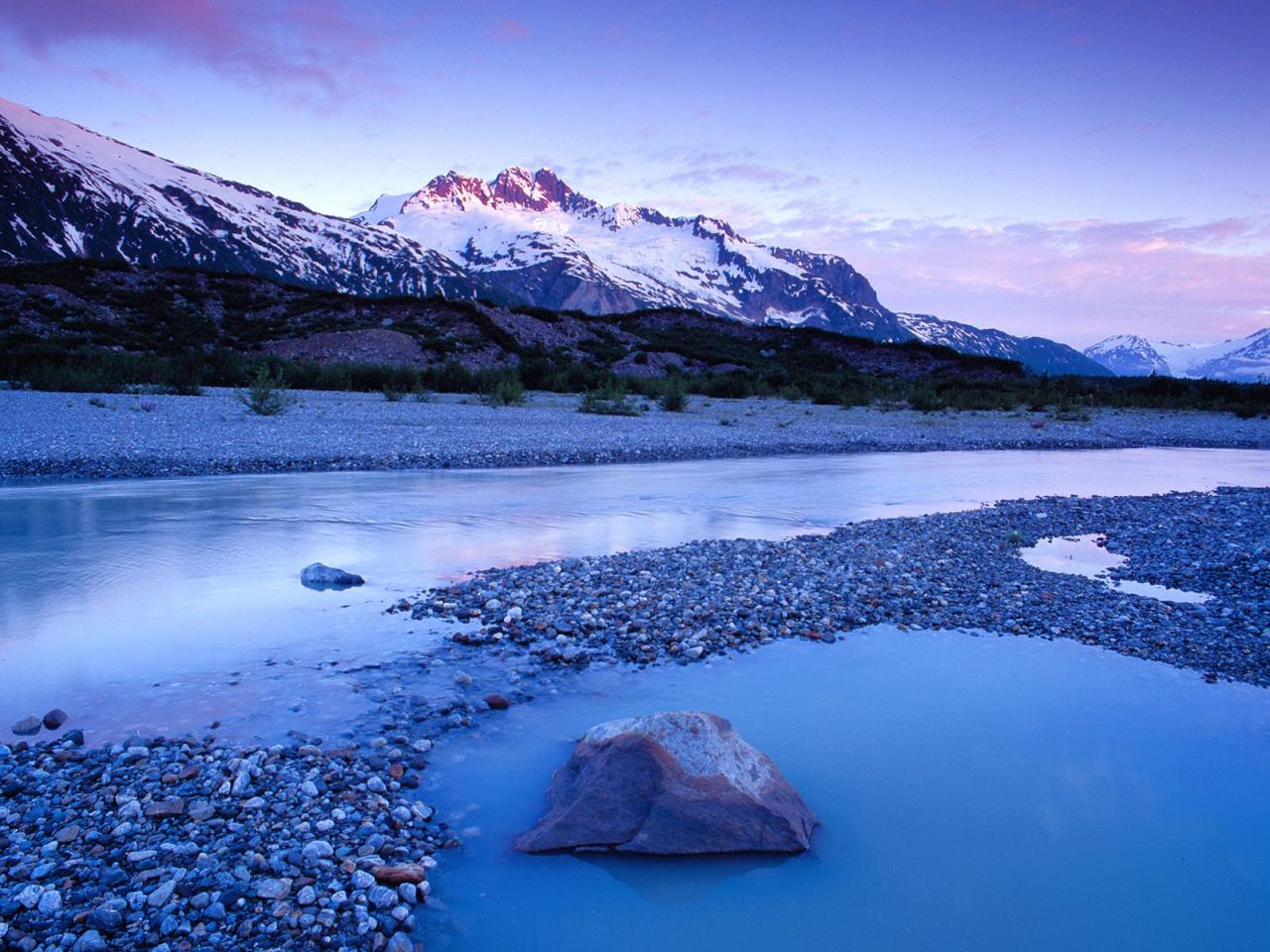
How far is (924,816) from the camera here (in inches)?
161

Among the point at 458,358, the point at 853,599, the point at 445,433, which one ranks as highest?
the point at 458,358

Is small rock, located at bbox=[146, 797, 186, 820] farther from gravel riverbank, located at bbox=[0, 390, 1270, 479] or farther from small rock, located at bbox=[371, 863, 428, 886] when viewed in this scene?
gravel riverbank, located at bbox=[0, 390, 1270, 479]

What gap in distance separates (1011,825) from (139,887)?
12.2 feet

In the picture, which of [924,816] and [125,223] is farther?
[125,223]

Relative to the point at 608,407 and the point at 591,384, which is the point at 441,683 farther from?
the point at 591,384

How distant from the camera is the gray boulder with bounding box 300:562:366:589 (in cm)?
756

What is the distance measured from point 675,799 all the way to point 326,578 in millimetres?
4814

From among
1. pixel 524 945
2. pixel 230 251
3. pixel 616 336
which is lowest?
pixel 524 945

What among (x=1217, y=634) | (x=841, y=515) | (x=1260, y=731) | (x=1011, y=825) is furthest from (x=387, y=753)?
(x=841, y=515)

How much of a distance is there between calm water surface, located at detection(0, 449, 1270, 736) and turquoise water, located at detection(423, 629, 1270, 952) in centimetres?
170

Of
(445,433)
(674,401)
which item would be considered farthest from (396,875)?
(674,401)

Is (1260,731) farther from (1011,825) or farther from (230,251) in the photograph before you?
(230,251)

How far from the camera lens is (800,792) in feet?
13.9

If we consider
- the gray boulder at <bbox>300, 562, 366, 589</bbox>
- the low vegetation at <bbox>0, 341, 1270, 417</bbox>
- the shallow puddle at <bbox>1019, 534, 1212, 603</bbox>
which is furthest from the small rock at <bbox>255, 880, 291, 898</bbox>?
the low vegetation at <bbox>0, 341, 1270, 417</bbox>
